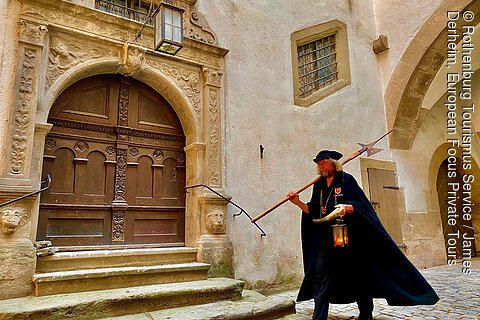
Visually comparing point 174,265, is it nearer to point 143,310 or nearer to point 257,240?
point 143,310

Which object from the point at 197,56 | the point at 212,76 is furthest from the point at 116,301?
the point at 197,56

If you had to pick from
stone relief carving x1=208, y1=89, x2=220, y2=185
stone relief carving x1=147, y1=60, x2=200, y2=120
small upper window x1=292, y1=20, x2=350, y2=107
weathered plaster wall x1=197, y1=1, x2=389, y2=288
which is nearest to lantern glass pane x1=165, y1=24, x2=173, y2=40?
stone relief carving x1=147, y1=60, x2=200, y2=120

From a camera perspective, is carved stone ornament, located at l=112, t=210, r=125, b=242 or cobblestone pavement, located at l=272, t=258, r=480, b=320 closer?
cobblestone pavement, located at l=272, t=258, r=480, b=320

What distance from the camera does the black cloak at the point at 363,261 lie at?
9.31 ft

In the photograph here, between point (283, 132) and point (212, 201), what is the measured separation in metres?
1.49

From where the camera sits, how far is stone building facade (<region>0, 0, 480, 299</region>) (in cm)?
326

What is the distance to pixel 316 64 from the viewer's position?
586 cm

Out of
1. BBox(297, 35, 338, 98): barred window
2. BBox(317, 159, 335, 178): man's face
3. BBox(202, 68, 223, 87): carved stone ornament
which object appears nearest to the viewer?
BBox(317, 159, 335, 178): man's face

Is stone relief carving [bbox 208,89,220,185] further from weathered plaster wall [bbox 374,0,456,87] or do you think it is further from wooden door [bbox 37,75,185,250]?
weathered plaster wall [bbox 374,0,456,87]

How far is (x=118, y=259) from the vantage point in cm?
343

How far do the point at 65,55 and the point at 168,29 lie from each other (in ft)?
3.59

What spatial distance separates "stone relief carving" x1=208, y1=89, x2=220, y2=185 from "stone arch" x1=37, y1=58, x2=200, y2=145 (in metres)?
0.18

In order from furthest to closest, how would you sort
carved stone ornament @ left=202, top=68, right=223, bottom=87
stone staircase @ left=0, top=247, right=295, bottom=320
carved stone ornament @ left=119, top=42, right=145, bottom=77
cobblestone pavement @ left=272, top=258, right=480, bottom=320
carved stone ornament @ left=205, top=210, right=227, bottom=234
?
carved stone ornament @ left=202, top=68, right=223, bottom=87 < carved stone ornament @ left=205, top=210, right=227, bottom=234 < carved stone ornament @ left=119, top=42, right=145, bottom=77 < cobblestone pavement @ left=272, top=258, right=480, bottom=320 < stone staircase @ left=0, top=247, right=295, bottom=320

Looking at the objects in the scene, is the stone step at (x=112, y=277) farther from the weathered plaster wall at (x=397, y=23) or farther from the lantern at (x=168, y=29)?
the weathered plaster wall at (x=397, y=23)
